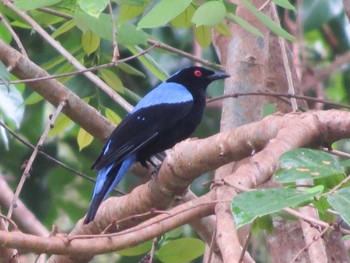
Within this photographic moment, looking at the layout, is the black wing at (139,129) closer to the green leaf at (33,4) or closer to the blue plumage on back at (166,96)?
the blue plumage on back at (166,96)

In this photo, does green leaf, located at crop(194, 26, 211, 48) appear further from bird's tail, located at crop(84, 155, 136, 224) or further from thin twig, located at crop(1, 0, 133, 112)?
bird's tail, located at crop(84, 155, 136, 224)

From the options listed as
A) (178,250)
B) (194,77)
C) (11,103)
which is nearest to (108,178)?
(11,103)

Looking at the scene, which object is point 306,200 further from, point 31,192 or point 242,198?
point 31,192

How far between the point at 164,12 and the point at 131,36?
42cm

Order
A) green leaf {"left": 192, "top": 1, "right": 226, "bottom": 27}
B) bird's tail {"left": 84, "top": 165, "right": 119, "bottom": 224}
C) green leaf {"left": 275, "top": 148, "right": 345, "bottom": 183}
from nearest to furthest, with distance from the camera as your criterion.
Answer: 1. green leaf {"left": 275, "top": 148, "right": 345, "bottom": 183}
2. green leaf {"left": 192, "top": 1, "right": 226, "bottom": 27}
3. bird's tail {"left": 84, "top": 165, "right": 119, "bottom": 224}

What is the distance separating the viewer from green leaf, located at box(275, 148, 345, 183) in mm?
1794

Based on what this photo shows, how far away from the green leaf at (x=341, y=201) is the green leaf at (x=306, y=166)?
3.0 inches

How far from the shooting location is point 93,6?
2.28 m

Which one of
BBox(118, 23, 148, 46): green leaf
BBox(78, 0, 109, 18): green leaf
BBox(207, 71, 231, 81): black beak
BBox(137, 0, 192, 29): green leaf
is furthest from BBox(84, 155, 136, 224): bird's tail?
BBox(78, 0, 109, 18): green leaf

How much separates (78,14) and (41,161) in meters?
2.89

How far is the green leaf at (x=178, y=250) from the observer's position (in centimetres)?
287

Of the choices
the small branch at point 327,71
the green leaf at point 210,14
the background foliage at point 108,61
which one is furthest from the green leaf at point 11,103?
the small branch at point 327,71

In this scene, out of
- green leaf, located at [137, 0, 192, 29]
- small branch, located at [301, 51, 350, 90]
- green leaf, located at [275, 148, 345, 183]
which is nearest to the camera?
green leaf, located at [275, 148, 345, 183]

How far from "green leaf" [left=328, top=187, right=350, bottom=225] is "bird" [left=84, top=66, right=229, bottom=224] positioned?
5.82 feet
